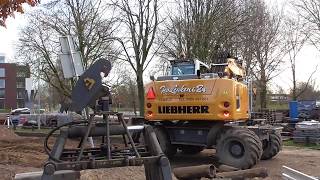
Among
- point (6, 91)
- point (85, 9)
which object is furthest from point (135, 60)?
point (6, 91)

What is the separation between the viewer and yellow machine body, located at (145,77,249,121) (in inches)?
547

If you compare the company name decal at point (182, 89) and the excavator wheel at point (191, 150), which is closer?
the company name decal at point (182, 89)

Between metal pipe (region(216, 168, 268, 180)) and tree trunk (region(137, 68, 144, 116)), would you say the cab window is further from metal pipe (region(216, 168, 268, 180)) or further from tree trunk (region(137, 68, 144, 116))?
tree trunk (region(137, 68, 144, 116))

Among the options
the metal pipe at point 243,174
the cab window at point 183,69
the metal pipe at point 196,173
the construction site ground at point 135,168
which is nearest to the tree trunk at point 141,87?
the construction site ground at point 135,168

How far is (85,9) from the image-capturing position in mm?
33594

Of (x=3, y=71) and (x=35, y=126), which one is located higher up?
(x=3, y=71)

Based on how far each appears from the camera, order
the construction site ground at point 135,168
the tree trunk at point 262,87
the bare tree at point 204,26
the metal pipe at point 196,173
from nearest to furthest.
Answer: the construction site ground at point 135,168 < the metal pipe at point 196,173 < the bare tree at point 204,26 < the tree trunk at point 262,87

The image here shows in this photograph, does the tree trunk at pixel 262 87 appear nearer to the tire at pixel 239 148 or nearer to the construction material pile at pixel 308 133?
the construction material pile at pixel 308 133

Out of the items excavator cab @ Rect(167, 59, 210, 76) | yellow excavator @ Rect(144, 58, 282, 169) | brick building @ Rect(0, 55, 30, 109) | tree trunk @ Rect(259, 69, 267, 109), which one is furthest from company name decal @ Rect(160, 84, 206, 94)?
brick building @ Rect(0, 55, 30, 109)

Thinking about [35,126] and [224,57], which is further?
[35,126]

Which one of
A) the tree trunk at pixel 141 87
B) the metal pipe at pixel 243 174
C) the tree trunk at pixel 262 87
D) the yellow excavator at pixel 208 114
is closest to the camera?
the metal pipe at pixel 243 174

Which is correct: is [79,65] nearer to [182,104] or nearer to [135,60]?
[182,104]

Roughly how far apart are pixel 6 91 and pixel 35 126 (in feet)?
295

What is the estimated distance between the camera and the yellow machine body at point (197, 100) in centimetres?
1391
